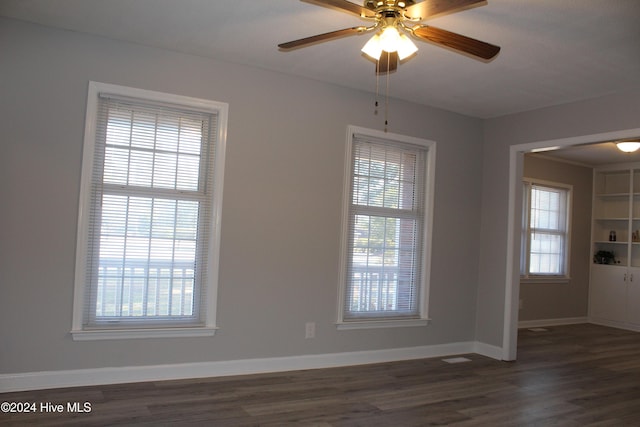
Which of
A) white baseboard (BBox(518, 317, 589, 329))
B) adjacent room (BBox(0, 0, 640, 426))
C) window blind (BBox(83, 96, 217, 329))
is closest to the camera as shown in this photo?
adjacent room (BBox(0, 0, 640, 426))

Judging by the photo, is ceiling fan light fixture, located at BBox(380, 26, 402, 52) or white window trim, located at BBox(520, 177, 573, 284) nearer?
ceiling fan light fixture, located at BBox(380, 26, 402, 52)

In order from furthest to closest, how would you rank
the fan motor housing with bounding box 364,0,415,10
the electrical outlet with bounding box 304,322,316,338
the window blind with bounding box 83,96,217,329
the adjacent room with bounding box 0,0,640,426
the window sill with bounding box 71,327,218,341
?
the electrical outlet with bounding box 304,322,316,338, the window blind with bounding box 83,96,217,329, the window sill with bounding box 71,327,218,341, the adjacent room with bounding box 0,0,640,426, the fan motor housing with bounding box 364,0,415,10

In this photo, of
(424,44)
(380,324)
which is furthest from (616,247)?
(424,44)

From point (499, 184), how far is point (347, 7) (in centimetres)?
339

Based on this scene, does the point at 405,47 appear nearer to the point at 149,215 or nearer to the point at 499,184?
the point at 149,215

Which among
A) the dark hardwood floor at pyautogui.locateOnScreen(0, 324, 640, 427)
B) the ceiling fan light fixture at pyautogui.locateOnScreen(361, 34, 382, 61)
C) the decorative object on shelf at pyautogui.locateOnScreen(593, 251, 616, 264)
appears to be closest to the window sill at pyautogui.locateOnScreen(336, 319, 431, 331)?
the dark hardwood floor at pyautogui.locateOnScreen(0, 324, 640, 427)

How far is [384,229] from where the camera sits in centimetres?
497

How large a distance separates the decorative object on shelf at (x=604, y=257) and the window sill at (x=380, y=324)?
437 centimetres

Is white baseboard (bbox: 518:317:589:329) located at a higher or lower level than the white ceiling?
lower

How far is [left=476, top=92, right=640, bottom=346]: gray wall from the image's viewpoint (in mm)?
4883

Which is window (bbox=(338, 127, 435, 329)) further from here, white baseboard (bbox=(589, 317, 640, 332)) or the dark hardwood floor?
white baseboard (bbox=(589, 317, 640, 332))

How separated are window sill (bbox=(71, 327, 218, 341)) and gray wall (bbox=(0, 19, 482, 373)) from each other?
0.15 feet

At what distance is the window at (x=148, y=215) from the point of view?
3.71m

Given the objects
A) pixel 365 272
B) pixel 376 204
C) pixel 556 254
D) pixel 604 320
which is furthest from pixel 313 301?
pixel 604 320
